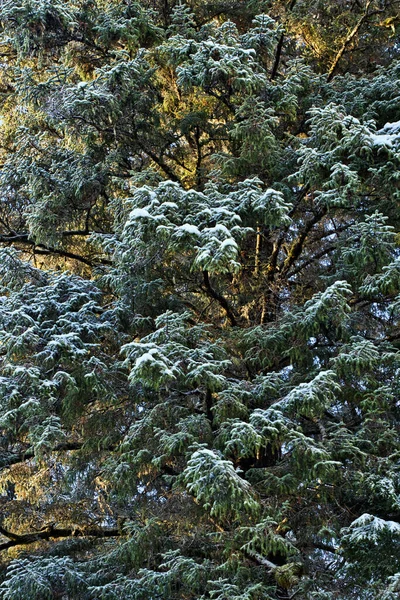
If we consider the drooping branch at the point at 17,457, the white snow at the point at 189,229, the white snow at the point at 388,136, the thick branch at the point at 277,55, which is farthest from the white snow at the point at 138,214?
the thick branch at the point at 277,55

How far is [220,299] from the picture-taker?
6.81 metres

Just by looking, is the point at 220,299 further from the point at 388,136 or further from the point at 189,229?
the point at 388,136

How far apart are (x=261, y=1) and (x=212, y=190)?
3273 millimetres

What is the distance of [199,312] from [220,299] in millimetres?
629

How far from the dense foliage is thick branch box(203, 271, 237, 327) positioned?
0.04 metres

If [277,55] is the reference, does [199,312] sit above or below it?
below

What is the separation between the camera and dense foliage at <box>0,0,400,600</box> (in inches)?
207

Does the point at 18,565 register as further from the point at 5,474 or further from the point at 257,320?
the point at 257,320

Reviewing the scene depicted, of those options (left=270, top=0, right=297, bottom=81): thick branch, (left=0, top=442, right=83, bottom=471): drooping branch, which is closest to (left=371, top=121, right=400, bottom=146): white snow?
(left=270, top=0, right=297, bottom=81): thick branch

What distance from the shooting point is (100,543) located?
23.3ft

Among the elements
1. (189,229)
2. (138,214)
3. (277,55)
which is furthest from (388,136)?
(138,214)

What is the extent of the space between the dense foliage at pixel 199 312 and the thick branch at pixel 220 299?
35mm

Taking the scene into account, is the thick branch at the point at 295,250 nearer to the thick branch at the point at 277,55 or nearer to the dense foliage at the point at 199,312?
the dense foliage at the point at 199,312

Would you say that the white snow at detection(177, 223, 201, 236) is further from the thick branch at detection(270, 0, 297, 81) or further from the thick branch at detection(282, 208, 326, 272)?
the thick branch at detection(270, 0, 297, 81)
